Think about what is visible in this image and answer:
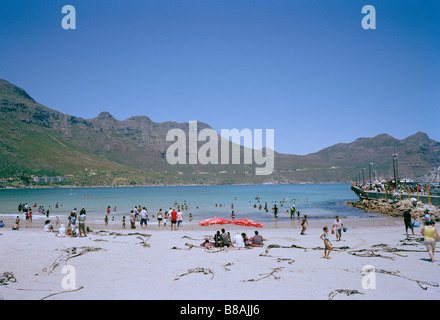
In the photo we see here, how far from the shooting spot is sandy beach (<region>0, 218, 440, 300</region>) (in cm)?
827

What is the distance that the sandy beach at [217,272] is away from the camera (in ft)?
27.1

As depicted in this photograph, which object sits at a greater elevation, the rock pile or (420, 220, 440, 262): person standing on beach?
(420, 220, 440, 262): person standing on beach

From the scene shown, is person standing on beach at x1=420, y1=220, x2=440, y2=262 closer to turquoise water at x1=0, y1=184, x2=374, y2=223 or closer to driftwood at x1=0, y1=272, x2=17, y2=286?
driftwood at x1=0, y1=272, x2=17, y2=286

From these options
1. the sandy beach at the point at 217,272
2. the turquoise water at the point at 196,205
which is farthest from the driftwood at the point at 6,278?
the turquoise water at the point at 196,205

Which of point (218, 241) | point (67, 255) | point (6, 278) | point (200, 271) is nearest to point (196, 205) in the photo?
point (218, 241)

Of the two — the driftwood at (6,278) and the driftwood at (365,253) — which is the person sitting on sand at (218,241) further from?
the driftwood at (6,278)

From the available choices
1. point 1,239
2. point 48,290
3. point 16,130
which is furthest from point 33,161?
point 48,290

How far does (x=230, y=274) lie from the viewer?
10383 mm

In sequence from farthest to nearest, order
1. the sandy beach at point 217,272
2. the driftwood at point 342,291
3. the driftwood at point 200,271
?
the driftwood at point 200,271 → the sandy beach at point 217,272 → the driftwood at point 342,291

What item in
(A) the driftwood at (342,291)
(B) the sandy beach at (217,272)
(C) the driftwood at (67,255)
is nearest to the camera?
(A) the driftwood at (342,291)

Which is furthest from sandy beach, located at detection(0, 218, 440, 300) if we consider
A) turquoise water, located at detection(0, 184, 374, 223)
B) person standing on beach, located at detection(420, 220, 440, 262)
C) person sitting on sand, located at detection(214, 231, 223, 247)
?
turquoise water, located at detection(0, 184, 374, 223)

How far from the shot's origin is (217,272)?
419 inches

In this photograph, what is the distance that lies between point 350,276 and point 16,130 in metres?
223
